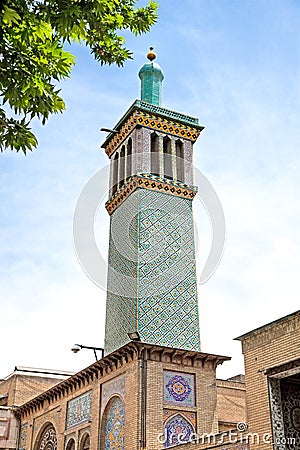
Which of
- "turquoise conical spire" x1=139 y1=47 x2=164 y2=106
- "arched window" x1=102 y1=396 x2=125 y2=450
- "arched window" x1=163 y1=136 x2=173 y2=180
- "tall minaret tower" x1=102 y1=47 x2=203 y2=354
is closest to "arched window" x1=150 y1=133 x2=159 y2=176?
"tall minaret tower" x1=102 y1=47 x2=203 y2=354

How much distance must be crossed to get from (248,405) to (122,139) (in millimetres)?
10499

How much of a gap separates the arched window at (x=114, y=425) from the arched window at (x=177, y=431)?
974 mm

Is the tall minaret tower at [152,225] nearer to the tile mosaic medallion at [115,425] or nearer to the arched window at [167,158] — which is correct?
the arched window at [167,158]

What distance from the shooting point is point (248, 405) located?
8695mm

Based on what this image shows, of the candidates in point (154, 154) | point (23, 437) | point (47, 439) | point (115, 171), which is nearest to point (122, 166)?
point (115, 171)

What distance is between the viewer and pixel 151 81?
18172 mm

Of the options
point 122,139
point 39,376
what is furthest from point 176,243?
point 39,376

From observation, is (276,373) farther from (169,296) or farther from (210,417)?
(169,296)

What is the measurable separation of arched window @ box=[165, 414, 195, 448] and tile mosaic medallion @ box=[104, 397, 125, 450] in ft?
3.20

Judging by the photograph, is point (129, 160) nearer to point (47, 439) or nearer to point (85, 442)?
point (85, 442)

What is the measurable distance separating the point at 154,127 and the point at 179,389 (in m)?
7.63

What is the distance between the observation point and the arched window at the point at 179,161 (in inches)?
660

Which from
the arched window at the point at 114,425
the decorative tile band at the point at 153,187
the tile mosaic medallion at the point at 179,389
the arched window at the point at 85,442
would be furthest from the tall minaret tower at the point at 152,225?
the arched window at the point at 85,442

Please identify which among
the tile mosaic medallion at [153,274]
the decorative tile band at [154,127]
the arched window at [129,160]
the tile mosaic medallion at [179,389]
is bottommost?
the tile mosaic medallion at [179,389]
